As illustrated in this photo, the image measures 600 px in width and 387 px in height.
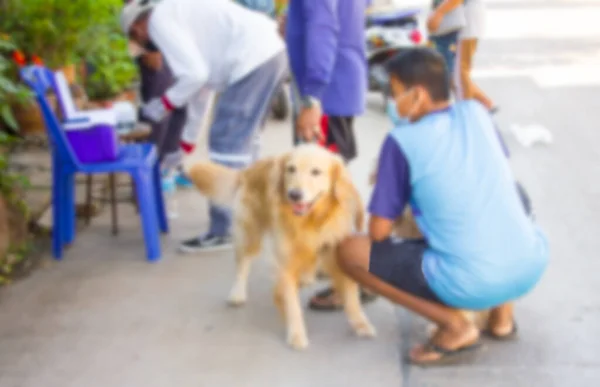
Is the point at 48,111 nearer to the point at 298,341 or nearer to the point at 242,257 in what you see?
the point at 242,257

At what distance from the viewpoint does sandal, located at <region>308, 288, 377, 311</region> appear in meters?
4.56

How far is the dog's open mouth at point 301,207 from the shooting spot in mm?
3982

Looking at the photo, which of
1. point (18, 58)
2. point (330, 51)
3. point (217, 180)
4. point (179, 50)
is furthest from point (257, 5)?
point (330, 51)

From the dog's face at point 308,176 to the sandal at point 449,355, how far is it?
847 millimetres

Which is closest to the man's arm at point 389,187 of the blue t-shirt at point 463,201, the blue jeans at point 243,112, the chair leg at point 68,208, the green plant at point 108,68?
the blue t-shirt at point 463,201

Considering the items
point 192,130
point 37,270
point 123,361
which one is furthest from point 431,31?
point 123,361

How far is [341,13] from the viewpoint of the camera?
4504 mm

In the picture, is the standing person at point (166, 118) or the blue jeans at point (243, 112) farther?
the standing person at point (166, 118)

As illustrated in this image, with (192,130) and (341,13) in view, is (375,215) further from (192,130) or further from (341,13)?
(192,130)

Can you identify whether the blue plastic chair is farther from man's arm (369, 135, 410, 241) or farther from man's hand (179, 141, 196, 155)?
man's arm (369, 135, 410, 241)

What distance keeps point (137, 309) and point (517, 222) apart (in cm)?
207

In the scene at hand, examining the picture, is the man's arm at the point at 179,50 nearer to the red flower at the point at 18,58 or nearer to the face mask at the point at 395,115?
the face mask at the point at 395,115

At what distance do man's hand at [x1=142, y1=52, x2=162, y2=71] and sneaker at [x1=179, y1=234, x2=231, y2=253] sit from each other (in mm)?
1302

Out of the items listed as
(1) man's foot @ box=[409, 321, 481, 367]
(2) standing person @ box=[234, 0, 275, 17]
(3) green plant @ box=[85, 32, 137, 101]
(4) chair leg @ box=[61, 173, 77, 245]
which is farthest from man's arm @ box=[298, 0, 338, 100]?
(3) green plant @ box=[85, 32, 137, 101]
